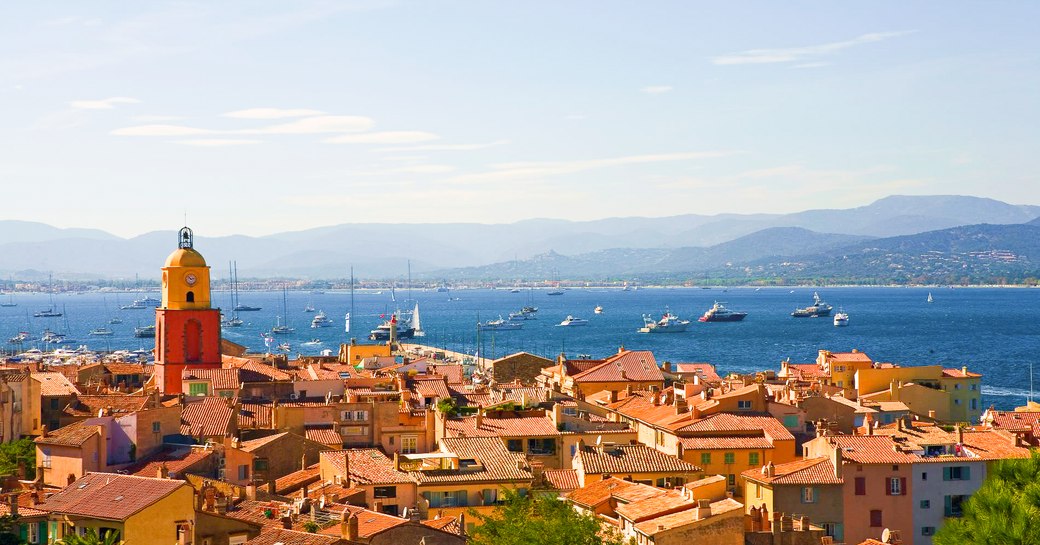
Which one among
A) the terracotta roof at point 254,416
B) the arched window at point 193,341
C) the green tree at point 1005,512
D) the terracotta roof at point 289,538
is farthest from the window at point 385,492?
the arched window at point 193,341

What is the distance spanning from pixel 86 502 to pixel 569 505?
10270 millimetres

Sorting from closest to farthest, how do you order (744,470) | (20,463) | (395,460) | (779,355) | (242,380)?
(395,460) → (20,463) → (744,470) → (242,380) → (779,355)

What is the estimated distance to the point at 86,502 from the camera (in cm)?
3056

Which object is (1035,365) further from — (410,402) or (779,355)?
(410,402)

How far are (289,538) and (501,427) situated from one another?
16737mm

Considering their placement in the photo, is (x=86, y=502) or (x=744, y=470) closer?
(x=86, y=502)

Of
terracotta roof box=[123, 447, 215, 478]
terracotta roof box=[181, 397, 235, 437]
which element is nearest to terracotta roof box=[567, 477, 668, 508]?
terracotta roof box=[123, 447, 215, 478]

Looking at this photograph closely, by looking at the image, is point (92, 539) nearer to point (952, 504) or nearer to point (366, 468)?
point (366, 468)

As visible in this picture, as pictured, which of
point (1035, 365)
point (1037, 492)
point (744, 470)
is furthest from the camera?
point (1035, 365)

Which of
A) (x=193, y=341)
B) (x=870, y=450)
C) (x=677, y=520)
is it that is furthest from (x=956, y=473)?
(x=193, y=341)

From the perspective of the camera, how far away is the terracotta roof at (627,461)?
39.7 meters

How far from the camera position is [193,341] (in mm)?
63781

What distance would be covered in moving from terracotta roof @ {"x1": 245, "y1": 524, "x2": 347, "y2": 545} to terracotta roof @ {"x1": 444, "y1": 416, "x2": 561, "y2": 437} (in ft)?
46.3

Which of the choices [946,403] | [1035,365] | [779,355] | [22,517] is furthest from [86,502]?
[779,355]
